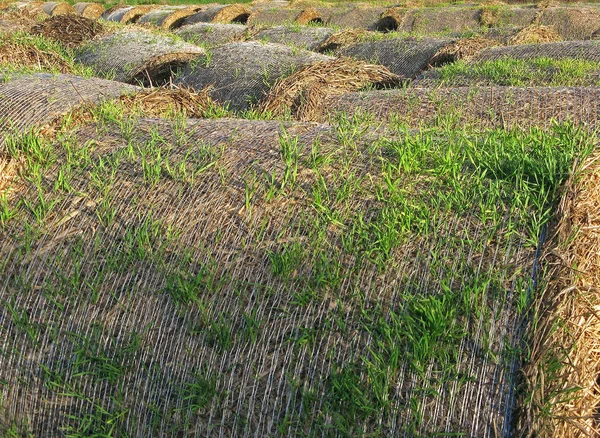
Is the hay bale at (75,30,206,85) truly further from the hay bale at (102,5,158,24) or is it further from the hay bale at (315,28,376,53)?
the hay bale at (102,5,158,24)

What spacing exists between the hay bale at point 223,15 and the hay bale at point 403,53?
32.5 feet

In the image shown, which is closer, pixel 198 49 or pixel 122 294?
pixel 122 294

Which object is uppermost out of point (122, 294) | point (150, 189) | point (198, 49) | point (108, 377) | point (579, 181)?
point (579, 181)

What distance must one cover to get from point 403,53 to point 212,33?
5244mm

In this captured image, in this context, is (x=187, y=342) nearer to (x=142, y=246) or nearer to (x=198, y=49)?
(x=142, y=246)

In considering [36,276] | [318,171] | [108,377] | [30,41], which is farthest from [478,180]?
[30,41]

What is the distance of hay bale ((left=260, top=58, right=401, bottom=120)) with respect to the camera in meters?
6.15

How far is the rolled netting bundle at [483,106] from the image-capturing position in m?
5.35

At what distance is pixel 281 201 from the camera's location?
3105 millimetres

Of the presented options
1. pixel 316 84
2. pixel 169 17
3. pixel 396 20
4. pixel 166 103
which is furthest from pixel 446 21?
pixel 166 103

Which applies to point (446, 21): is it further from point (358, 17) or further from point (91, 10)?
point (91, 10)

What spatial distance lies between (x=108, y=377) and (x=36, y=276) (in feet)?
2.15

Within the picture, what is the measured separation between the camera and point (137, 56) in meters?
8.99

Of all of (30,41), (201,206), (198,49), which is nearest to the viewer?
(201,206)
